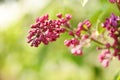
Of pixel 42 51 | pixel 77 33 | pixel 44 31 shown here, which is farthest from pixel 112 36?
pixel 42 51

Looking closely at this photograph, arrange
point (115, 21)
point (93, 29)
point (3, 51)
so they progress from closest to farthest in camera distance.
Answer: point (115, 21), point (93, 29), point (3, 51)

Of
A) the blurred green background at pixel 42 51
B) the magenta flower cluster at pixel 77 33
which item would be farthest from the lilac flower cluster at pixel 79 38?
the blurred green background at pixel 42 51

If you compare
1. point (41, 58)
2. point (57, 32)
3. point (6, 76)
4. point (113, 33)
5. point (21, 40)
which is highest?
point (6, 76)

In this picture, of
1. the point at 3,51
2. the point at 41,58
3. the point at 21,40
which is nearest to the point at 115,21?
the point at 41,58

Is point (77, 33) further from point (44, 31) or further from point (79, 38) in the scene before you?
point (44, 31)

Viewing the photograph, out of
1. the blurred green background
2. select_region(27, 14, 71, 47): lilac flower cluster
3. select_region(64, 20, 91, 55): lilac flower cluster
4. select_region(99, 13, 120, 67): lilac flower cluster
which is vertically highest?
the blurred green background

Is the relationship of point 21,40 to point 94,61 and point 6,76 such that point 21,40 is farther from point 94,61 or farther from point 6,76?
point 6,76

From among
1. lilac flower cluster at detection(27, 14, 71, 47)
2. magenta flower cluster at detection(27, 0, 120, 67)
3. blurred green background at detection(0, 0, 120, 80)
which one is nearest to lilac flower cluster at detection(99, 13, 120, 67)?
magenta flower cluster at detection(27, 0, 120, 67)

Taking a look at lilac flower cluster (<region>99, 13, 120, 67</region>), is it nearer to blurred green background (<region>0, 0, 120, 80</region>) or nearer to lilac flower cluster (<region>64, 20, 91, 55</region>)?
lilac flower cluster (<region>64, 20, 91, 55</region>)

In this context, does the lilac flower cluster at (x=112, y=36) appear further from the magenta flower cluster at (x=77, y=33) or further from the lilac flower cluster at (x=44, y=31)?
A: the lilac flower cluster at (x=44, y=31)
